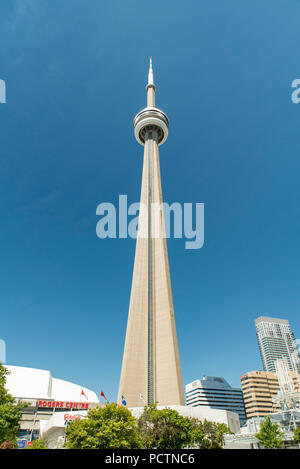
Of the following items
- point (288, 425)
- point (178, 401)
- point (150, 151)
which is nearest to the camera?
point (178, 401)

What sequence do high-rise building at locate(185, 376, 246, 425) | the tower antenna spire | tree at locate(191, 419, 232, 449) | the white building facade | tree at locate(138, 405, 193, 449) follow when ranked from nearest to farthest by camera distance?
tree at locate(138, 405, 193, 449), tree at locate(191, 419, 232, 449), the white building facade, the tower antenna spire, high-rise building at locate(185, 376, 246, 425)

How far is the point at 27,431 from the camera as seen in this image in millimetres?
64875

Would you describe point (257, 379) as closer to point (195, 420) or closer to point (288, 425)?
point (288, 425)

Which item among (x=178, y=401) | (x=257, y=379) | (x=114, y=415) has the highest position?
(x=257, y=379)

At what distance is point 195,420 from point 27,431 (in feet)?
152

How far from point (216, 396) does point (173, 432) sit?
140m

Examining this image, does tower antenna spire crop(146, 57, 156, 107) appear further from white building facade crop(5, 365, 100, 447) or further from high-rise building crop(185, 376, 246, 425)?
high-rise building crop(185, 376, 246, 425)

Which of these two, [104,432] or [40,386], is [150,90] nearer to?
[40,386]

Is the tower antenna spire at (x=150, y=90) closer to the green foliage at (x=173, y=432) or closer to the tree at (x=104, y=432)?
the green foliage at (x=173, y=432)

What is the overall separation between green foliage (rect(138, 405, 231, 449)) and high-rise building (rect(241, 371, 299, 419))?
123m

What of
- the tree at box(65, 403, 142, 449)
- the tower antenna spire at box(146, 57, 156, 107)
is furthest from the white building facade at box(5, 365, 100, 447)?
the tower antenna spire at box(146, 57, 156, 107)

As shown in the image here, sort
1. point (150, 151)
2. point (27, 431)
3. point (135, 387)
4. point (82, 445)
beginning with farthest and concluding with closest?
point (150, 151), point (27, 431), point (135, 387), point (82, 445)

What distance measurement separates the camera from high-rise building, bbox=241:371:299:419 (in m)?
139
